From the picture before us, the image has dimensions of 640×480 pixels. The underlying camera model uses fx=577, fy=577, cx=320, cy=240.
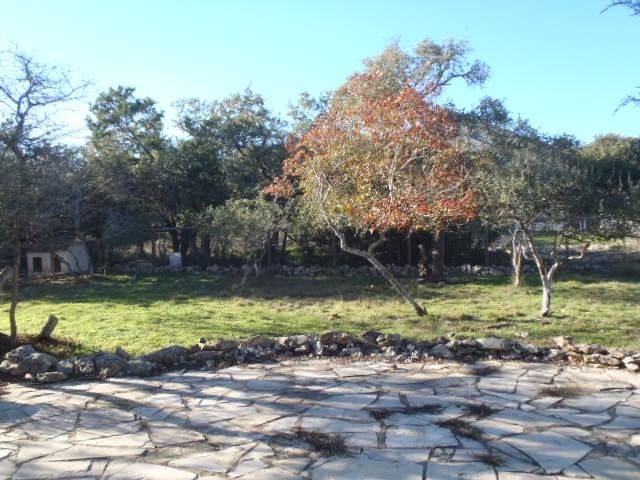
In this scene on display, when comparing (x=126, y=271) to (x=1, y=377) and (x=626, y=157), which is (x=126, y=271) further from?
(x=626, y=157)

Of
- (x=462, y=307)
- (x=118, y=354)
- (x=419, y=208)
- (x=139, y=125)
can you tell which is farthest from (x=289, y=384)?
(x=139, y=125)

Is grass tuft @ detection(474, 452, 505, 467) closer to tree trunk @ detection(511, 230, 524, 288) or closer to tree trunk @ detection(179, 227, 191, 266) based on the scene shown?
tree trunk @ detection(511, 230, 524, 288)

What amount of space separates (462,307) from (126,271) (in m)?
13.8

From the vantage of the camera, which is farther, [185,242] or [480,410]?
[185,242]

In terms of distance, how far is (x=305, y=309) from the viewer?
520 inches

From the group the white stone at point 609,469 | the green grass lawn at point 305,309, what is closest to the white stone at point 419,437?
the white stone at point 609,469

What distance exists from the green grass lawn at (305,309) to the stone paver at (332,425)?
2561 mm

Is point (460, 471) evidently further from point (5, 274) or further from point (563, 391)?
point (5, 274)

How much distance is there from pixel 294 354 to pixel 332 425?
8.90 feet

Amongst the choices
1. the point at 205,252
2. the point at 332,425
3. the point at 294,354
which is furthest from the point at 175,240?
the point at 332,425

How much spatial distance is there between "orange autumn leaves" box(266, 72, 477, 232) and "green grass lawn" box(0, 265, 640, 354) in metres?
2.08

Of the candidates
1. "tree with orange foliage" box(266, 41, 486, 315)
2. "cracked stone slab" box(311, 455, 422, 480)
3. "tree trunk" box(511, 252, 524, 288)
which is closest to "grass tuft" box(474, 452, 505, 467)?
"cracked stone slab" box(311, 455, 422, 480)

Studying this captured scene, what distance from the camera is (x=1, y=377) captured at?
670cm

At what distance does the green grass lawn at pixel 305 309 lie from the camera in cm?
967
